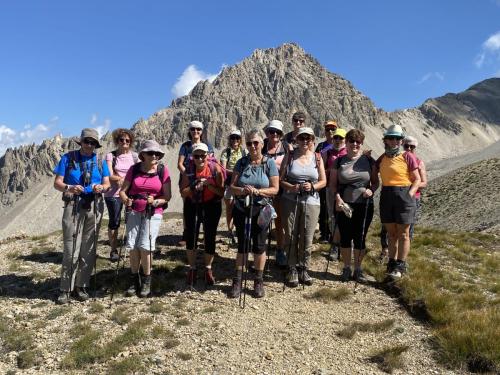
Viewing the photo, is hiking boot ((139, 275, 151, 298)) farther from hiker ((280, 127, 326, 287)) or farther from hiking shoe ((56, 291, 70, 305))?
hiker ((280, 127, 326, 287))

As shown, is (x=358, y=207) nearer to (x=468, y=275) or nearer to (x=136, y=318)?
(x=468, y=275)

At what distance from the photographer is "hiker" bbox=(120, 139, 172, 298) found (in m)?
8.81

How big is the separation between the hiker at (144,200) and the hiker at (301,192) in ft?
9.04

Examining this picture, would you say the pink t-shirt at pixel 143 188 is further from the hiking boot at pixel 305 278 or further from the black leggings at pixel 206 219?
the hiking boot at pixel 305 278

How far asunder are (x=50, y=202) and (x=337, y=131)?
178742mm

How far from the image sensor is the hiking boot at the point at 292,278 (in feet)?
31.1

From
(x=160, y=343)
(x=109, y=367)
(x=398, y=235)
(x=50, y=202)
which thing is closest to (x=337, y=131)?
(x=398, y=235)

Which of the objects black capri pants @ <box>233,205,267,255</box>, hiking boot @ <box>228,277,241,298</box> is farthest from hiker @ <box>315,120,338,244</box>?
hiking boot @ <box>228,277,241,298</box>

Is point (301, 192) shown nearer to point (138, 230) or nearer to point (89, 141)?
point (138, 230)

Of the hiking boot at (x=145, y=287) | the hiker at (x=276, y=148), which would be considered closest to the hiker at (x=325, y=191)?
the hiker at (x=276, y=148)

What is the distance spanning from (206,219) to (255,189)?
1.61 meters

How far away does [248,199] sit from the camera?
840 cm

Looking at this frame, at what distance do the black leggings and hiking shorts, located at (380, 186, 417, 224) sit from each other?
3.99m

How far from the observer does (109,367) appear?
6586 mm
